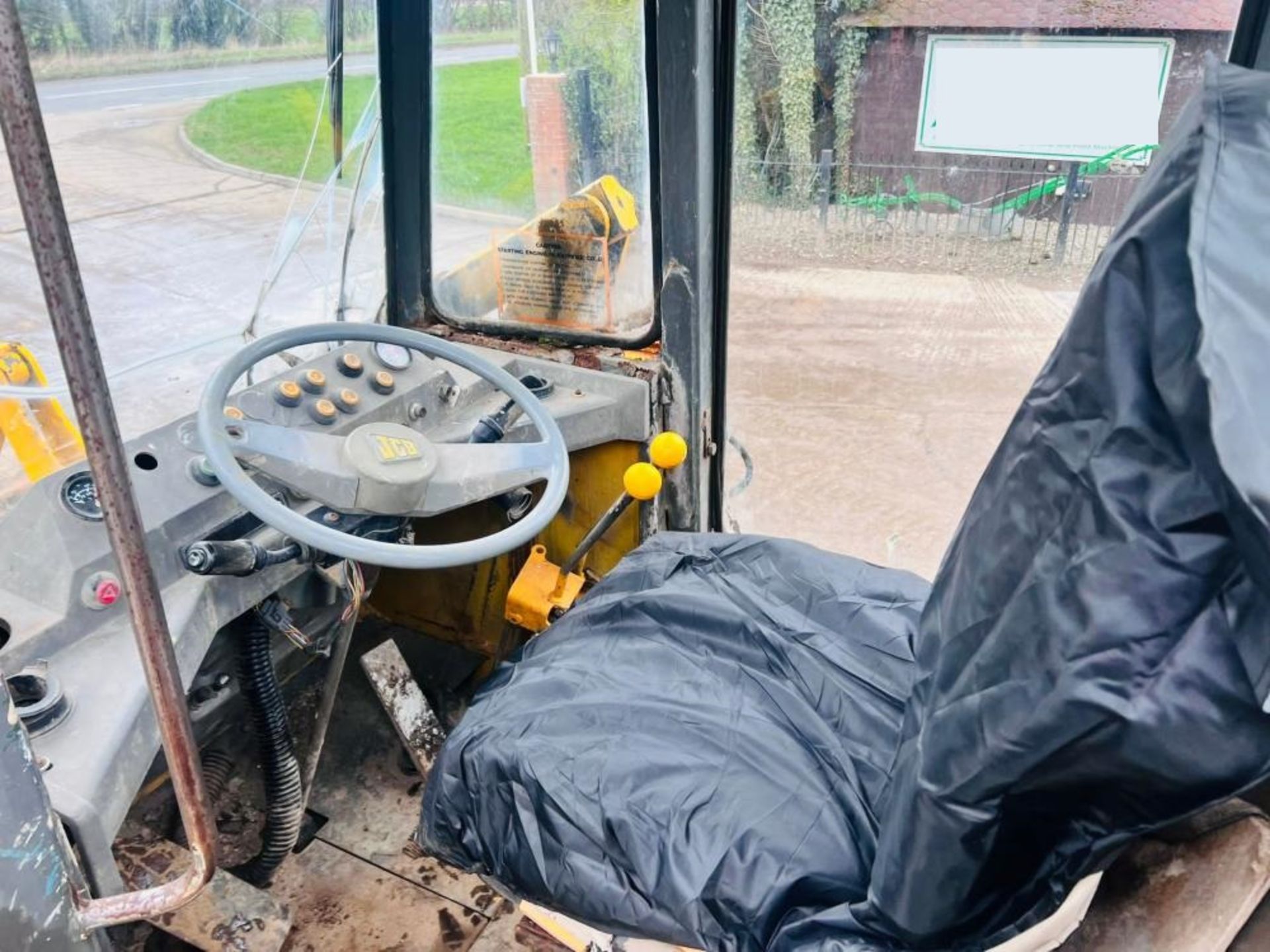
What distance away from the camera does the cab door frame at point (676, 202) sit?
1639mm

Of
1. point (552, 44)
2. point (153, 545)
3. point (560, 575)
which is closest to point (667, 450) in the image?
point (560, 575)

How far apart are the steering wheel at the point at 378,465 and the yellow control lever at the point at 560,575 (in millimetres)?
280

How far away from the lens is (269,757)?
65.6 inches

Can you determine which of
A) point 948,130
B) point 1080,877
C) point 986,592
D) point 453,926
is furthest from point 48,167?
point 453,926

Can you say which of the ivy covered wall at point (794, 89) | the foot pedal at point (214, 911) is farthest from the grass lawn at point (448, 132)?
the foot pedal at point (214, 911)

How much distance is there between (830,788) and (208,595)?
2.93 ft

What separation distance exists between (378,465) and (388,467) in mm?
14

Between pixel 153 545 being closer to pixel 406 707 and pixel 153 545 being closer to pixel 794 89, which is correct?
pixel 406 707

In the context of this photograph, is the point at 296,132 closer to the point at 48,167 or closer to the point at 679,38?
the point at 679,38

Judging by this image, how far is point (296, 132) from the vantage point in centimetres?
170

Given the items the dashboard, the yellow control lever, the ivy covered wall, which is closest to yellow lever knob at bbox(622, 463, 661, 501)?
the yellow control lever

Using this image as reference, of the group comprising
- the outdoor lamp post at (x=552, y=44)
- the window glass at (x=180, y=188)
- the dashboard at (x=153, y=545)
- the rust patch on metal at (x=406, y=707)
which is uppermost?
the outdoor lamp post at (x=552, y=44)

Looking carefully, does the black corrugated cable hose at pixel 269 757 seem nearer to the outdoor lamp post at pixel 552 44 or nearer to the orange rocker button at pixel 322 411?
the orange rocker button at pixel 322 411

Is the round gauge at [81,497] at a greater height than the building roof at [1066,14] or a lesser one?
lesser
